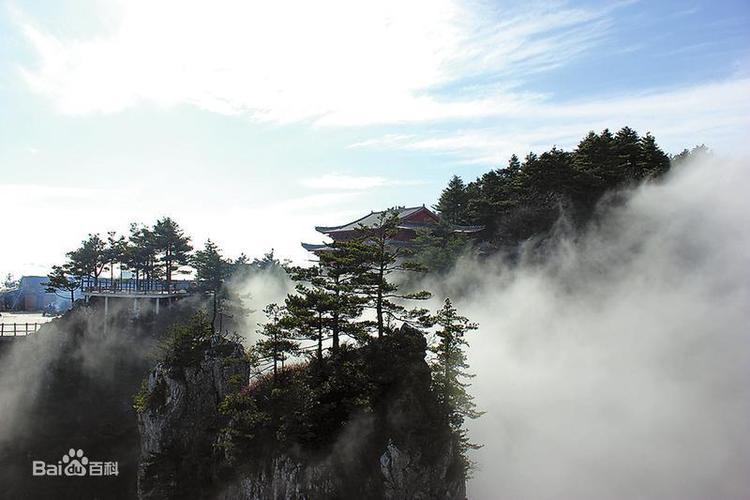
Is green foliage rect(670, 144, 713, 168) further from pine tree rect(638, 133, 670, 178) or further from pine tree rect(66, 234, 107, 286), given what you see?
pine tree rect(66, 234, 107, 286)

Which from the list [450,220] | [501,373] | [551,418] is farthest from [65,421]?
[450,220]

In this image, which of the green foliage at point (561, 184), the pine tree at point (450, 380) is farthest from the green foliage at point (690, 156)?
the pine tree at point (450, 380)

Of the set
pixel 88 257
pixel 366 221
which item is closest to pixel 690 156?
pixel 366 221

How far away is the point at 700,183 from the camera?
5084 centimetres

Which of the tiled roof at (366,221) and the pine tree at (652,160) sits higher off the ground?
the pine tree at (652,160)

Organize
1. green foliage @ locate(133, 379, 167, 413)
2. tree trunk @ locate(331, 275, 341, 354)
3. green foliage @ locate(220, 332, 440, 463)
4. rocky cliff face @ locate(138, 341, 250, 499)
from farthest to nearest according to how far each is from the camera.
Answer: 1. green foliage @ locate(133, 379, 167, 413)
2. rocky cliff face @ locate(138, 341, 250, 499)
3. tree trunk @ locate(331, 275, 341, 354)
4. green foliage @ locate(220, 332, 440, 463)

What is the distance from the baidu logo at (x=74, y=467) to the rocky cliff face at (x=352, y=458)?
1306 centimetres

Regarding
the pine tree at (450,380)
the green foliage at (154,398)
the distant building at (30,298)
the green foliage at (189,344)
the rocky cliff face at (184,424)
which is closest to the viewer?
the pine tree at (450,380)

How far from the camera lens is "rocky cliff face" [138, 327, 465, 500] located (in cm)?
2305

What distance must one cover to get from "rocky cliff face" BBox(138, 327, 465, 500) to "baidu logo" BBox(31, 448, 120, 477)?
13060 mm

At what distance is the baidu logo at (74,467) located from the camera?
128ft

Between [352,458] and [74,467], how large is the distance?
2934 centimetres

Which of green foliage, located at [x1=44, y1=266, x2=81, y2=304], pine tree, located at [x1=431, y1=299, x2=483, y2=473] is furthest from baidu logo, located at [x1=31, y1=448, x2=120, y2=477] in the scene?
pine tree, located at [x1=431, y1=299, x2=483, y2=473]

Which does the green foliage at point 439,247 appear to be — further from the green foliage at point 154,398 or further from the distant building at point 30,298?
the distant building at point 30,298
